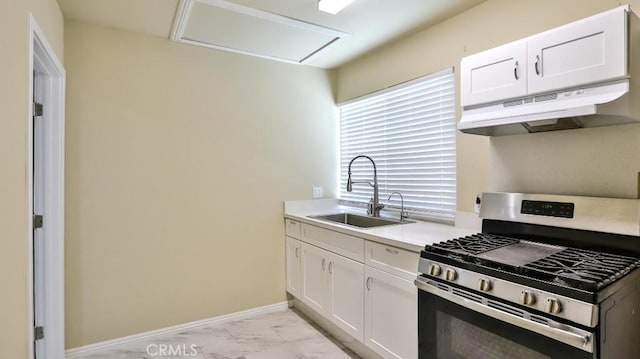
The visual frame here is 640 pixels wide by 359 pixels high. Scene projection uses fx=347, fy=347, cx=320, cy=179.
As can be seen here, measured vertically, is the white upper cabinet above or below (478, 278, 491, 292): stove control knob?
above

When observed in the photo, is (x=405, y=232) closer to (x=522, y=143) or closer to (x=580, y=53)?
Result: (x=522, y=143)

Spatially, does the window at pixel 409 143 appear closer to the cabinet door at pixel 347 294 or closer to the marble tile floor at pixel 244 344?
the cabinet door at pixel 347 294

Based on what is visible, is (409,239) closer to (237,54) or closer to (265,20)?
(265,20)

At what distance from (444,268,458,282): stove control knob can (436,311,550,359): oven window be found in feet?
0.58

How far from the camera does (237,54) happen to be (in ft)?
10.3

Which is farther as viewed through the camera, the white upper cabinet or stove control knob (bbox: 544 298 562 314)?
the white upper cabinet

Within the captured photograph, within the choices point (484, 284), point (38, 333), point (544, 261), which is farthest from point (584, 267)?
point (38, 333)

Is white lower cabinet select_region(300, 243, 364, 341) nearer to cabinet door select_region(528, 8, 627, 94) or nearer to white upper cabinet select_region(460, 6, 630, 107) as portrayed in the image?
white upper cabinet select_region(460, 6, 630, 107)

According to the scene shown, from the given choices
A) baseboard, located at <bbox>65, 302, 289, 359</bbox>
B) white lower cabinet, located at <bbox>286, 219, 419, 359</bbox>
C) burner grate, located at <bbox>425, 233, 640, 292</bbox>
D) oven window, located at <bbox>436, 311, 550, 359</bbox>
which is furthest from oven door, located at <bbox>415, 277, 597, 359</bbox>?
baseboard, located at <bbox>65, 302, 289, 359</bbox>

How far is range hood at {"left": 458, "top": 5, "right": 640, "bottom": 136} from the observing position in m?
1.40

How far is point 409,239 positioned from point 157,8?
7.33ft

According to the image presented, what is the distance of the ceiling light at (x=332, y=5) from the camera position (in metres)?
2.16

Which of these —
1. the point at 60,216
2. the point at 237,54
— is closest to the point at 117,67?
the point at 237,54

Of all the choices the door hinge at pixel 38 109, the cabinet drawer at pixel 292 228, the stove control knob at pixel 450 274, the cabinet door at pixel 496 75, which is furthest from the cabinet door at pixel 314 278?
the door hinge at pixel 38 109
